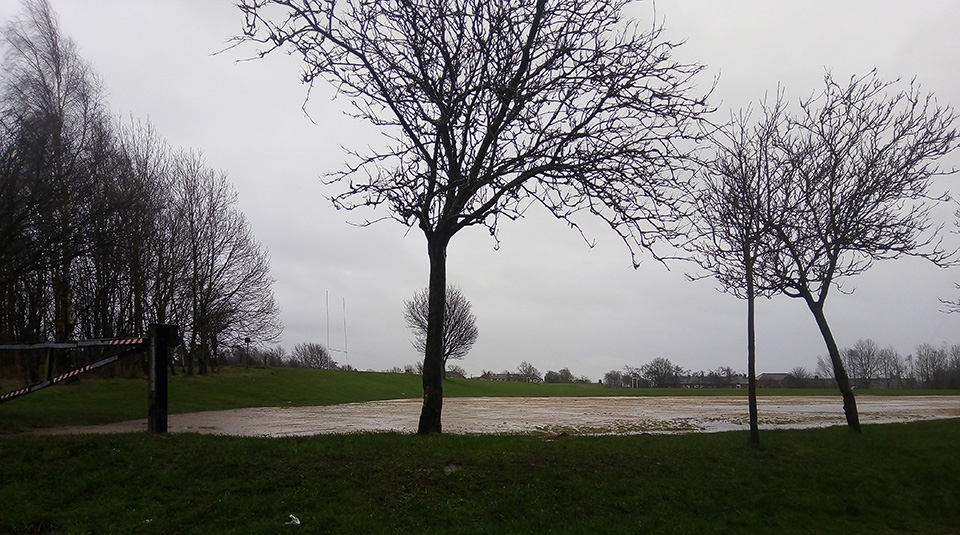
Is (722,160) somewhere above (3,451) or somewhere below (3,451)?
above

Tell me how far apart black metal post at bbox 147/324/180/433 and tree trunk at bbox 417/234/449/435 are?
3957 millimetres

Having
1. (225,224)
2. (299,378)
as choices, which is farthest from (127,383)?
(299,378)

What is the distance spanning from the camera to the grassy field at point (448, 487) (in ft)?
22.6

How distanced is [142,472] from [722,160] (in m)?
14.4

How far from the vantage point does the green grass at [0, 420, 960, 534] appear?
22.5 ft

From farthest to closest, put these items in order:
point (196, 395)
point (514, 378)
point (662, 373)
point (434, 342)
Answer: point (514, 378) → point (662, 373) → point (196, 395) → point (434, 342)

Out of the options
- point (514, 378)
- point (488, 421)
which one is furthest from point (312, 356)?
point (488, 421)

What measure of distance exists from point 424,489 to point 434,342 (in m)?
3.61

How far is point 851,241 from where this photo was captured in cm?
1698

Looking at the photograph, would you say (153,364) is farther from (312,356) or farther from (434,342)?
(312,356)

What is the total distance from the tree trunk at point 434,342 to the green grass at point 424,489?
0.87 meters

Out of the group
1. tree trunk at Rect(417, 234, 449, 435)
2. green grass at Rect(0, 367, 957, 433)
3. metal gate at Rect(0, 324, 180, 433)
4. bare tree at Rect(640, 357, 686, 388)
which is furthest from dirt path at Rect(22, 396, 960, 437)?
bare tree at Rect(640, 357, 686, 388)

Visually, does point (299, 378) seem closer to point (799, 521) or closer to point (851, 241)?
point (851, 241)

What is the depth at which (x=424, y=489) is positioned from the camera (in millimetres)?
7715
